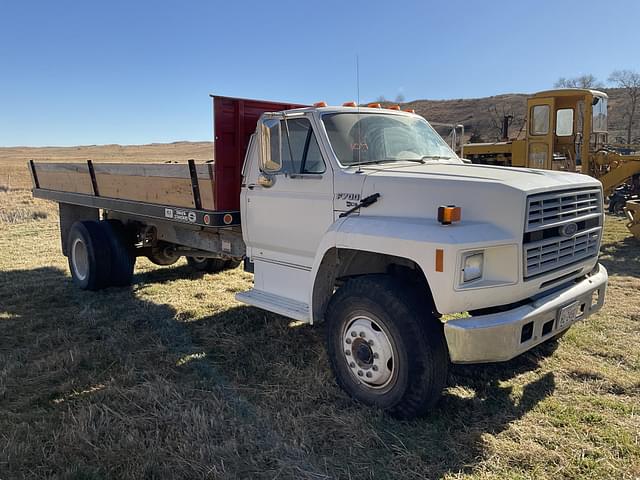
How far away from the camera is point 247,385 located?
14.3 feet

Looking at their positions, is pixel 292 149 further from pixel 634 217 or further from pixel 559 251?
pixel 634 217

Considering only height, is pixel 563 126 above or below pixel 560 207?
above

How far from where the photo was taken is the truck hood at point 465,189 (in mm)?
3475

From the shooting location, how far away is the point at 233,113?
17.3 ft

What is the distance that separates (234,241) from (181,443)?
262 cm

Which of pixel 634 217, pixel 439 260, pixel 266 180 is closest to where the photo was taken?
pixel 439 260

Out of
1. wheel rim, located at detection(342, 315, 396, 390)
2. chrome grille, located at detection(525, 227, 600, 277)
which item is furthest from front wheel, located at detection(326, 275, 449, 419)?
chrome grille, located at detection(525, 227, 600, 277)

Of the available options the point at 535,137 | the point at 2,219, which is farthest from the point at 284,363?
the point at 2,219

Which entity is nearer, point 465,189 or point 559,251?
point 465,189

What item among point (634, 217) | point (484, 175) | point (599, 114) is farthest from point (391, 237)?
point (599, 114)

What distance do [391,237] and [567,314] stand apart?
1430 millimetres

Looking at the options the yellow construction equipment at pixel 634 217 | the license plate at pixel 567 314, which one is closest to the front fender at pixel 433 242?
the license plate at pixel 567 314

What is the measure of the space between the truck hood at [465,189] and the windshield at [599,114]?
883 centimetres

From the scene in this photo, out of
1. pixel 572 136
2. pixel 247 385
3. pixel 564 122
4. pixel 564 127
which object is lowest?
pixel 247 385
